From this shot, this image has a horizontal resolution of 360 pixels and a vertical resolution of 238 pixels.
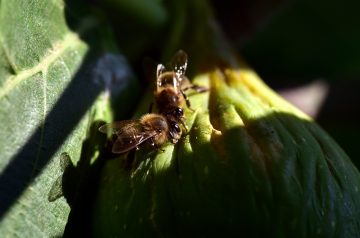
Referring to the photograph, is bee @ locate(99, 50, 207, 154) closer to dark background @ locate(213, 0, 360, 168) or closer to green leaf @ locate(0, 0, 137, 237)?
green leaf @ locate(0, 0, 137, 237)

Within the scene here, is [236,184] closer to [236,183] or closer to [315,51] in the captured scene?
[236,183]

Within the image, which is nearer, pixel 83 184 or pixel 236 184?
pixel 236 184

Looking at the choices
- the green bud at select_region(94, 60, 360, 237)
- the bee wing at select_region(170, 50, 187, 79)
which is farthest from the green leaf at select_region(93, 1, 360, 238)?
the bee wing at select_region(170, 50, 187, 79)

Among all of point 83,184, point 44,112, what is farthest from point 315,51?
point 44,112

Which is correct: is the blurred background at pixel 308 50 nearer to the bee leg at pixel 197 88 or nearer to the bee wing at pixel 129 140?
the bee leg at pixel 197 88

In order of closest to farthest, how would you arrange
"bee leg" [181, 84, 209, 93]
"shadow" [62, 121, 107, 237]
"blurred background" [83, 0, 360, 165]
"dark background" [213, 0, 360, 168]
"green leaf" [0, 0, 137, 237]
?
"green leaf" [0, 0, 137, 237] → "shadow" [62, 121, 107, 237] → "bee leg" [181, 84, 209, 93] → "blurred background" [83, 0, 360, 165] → "dark background" [213, 0, 360, 168]

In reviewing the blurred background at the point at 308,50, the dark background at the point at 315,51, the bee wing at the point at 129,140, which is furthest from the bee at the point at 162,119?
the dark background at the point at 315,51
